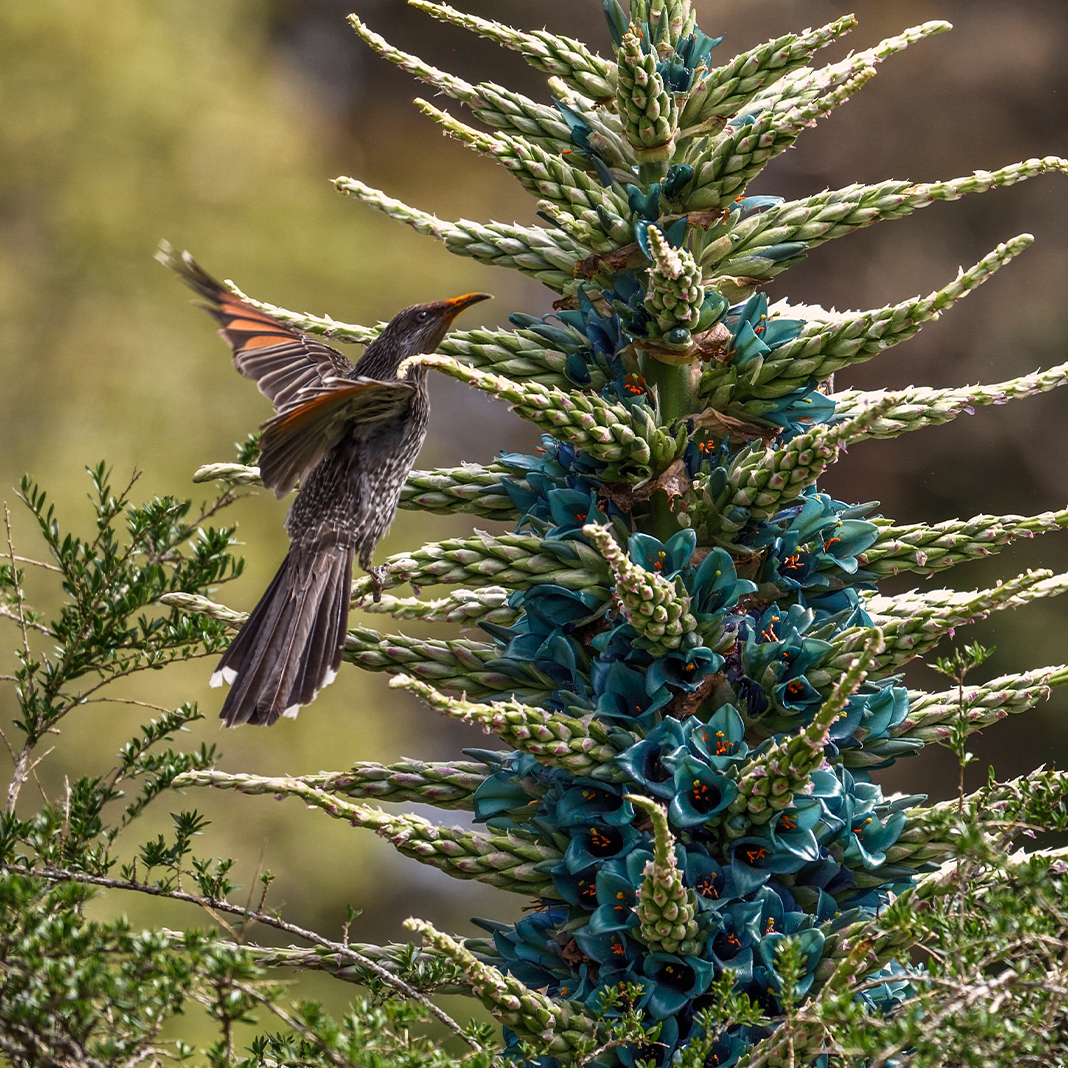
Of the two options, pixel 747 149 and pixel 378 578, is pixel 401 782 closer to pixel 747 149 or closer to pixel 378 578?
pixel 378 578

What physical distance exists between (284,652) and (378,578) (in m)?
0.18

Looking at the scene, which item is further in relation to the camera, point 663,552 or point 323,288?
point 323,288

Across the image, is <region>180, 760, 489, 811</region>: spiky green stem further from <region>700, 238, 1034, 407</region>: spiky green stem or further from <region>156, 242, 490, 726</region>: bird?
<region>700, 238, 1034, 407</region>: spiky green stem

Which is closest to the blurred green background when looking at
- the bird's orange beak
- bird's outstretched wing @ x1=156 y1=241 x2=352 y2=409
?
bird's outstretched wing @ x1=156 y1=241 x2=352 y2=409

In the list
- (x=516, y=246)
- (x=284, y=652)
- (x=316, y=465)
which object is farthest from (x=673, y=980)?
(x=316, y=465)

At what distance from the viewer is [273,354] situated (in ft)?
5.41

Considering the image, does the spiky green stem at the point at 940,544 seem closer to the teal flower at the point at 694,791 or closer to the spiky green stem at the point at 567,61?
the teal flower at the point at 694,791

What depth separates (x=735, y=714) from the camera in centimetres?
97

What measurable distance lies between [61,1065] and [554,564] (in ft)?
1.72

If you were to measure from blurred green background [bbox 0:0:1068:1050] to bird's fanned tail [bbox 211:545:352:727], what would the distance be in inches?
108

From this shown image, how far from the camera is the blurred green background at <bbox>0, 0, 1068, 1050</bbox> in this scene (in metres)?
4.18

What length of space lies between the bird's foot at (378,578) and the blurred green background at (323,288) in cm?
292

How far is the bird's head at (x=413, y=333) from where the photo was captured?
5.11 ft

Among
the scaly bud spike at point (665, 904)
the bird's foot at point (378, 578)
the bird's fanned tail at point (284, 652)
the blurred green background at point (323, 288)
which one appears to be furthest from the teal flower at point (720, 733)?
the blurred green background at point (323, 288)
